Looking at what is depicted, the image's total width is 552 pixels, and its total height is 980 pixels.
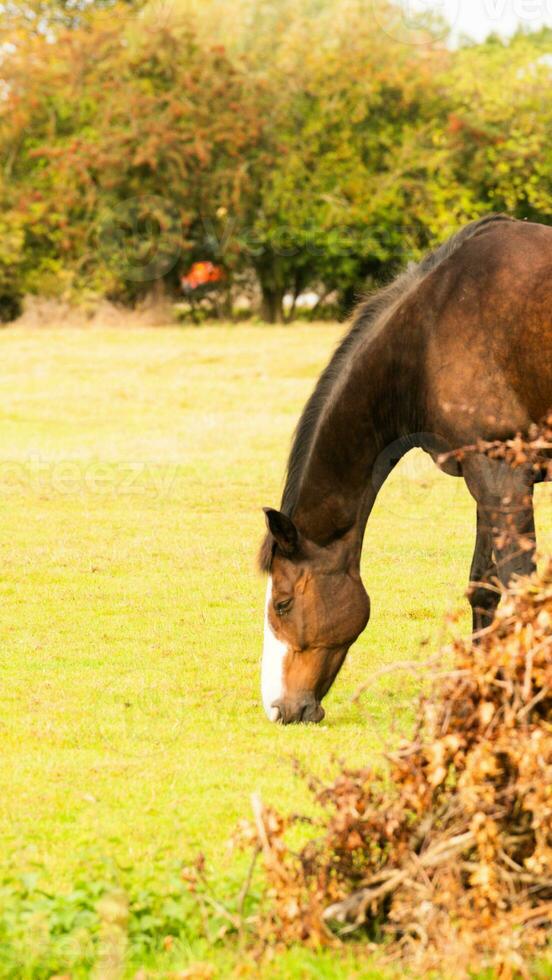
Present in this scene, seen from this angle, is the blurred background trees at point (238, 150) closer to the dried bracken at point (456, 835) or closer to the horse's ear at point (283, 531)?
the horse's ear at point (283, 531)

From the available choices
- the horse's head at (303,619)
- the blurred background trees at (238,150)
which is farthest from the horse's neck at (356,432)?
the blurred background trees at (238,150)

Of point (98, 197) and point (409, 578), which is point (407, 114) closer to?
point (98, 197)

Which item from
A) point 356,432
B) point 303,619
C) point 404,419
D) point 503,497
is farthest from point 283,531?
point 503,497

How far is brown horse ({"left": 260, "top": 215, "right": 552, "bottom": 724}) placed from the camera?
669cm

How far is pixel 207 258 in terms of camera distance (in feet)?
114

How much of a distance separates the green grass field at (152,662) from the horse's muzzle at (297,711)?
0.08 meters

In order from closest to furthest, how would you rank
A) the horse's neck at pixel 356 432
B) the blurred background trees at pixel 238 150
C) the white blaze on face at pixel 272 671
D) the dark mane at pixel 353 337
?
the white blaze on face at pixel 272 671 < the horse's neck at pixel 356 432 < the dark mane at pixel 353 337 < the blurred background trees at pixel 238 150

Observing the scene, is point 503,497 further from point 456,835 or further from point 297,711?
point 456,835

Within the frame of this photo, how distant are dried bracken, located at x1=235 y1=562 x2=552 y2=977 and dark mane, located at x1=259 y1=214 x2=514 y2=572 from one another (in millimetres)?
2740

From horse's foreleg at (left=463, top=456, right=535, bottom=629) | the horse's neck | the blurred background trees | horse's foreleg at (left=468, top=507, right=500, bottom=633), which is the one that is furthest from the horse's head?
the blurred background trees

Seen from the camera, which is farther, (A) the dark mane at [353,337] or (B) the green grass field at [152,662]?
(A) the dark mane at [353,337]

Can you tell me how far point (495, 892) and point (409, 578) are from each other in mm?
7017

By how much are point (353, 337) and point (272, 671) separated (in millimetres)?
1775

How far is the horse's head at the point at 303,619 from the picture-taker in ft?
22.5
